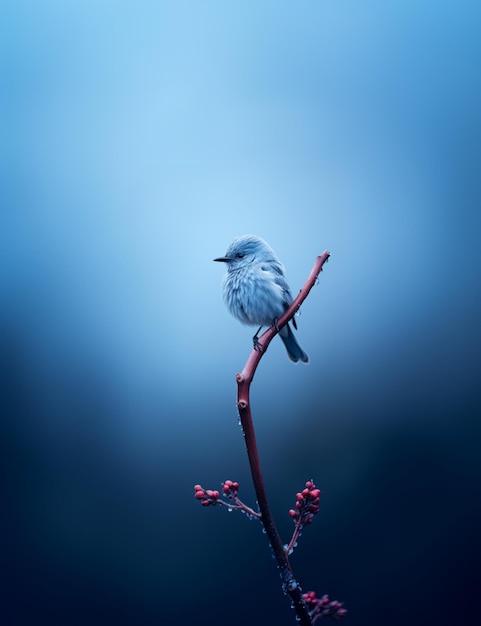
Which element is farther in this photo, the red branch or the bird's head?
the bird's head

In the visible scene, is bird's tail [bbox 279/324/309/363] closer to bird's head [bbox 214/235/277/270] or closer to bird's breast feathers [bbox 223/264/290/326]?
bird's breast feathers [bbox 223/264/290/326]

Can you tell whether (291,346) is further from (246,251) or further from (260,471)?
(260,471)

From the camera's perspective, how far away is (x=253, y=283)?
1.32 metres

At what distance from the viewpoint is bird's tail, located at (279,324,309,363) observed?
1438mm

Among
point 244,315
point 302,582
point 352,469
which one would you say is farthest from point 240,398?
point 352,469

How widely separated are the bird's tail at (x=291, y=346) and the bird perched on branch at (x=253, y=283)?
0.07 meters

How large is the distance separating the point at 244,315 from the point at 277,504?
853 millimetres

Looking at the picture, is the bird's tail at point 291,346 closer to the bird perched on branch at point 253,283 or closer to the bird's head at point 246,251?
the bird perched on branch at point 253,283

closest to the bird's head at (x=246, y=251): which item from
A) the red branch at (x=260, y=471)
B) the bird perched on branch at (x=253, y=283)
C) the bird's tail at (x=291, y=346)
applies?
the bird perched on branch at (x=253, y=283)

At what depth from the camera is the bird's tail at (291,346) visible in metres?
1.44

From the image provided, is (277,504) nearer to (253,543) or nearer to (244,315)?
(253,543)

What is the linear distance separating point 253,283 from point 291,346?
10.2 inches

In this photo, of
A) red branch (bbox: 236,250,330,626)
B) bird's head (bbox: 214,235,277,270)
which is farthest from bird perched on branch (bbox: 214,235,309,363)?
red branch (bbox: 236,250,330,626)

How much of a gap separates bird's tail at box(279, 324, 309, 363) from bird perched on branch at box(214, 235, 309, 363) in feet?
0.24
